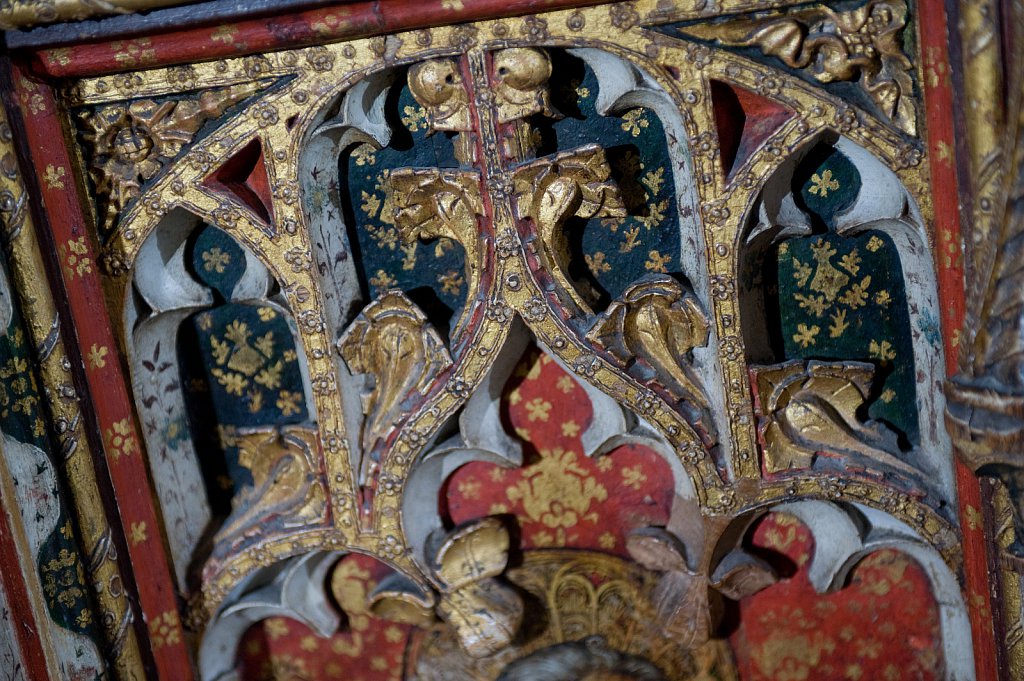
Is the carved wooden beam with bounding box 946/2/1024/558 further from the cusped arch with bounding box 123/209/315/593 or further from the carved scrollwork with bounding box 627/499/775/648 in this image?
the cusped arch with bounding box 123/209/315/593

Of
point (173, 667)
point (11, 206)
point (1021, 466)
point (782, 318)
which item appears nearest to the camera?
point (1021, 466)

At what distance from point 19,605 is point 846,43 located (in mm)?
1424

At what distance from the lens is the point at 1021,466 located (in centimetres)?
146

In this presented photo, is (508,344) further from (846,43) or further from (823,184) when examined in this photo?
(846,43)

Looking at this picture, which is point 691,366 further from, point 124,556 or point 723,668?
point 124,556

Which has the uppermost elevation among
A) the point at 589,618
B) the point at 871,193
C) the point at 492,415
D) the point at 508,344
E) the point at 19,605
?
the point at 871,193

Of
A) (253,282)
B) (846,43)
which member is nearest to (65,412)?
(253,282)

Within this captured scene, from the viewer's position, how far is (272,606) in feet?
6.49

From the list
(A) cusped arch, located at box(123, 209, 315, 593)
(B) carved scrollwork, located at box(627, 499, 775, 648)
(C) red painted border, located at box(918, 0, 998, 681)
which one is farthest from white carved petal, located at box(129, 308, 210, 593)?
(C) red painted border, located at box(918, 0, 998, 681)

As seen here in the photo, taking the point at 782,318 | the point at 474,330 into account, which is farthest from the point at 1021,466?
the point at 474,330

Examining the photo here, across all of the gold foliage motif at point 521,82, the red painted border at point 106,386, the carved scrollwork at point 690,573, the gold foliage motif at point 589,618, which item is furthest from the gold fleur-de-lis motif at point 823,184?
the red painted border at point 106,386

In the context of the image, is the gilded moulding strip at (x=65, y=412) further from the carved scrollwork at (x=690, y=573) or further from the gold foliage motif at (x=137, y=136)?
the carved scrollwork at (x=690, y=573)

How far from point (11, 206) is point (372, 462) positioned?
0.64 metres

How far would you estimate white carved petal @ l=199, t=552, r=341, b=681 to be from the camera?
197cm
